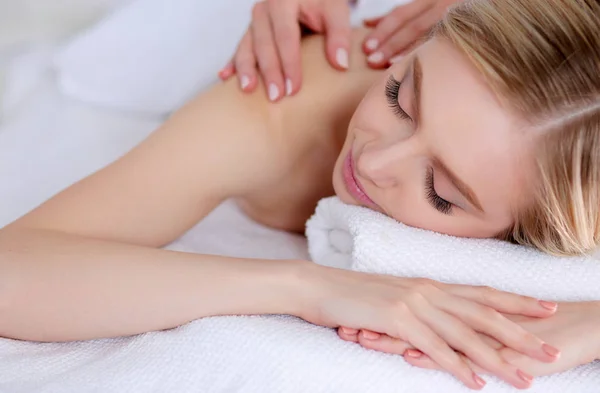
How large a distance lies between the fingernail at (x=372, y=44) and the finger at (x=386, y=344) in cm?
65

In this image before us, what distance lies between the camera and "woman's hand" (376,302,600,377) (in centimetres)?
97

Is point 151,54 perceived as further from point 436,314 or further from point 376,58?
point 436,314

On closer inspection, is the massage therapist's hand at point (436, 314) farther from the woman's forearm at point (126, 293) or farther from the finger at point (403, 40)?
the finger at point (403, 40)

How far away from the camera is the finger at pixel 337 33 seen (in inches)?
55.2

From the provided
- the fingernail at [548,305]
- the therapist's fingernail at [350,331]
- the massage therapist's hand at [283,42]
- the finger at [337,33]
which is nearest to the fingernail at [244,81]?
the massage therapist's hand at [283,42]

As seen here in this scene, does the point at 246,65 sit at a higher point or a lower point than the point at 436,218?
higher

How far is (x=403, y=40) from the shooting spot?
1.44 m

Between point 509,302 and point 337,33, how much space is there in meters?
0.64

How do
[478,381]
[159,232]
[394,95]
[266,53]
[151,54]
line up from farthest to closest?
1. [151,54]
2. [266,53]
3. [159,232]
4. [394,95]
5. [478,381]

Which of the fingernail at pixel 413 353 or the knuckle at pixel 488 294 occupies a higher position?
the knuckle at pixel 488 294

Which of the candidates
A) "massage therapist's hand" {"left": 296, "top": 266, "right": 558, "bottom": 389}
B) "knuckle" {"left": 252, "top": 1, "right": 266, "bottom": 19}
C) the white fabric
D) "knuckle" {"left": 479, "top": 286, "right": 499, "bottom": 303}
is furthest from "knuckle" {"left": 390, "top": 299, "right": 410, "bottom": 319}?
the white fabric

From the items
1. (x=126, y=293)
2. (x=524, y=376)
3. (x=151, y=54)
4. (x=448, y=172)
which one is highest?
(x=151, y=54)

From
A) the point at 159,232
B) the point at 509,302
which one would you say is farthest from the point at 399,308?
the point at 159,232

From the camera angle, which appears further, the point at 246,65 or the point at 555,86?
the point at 246,65
